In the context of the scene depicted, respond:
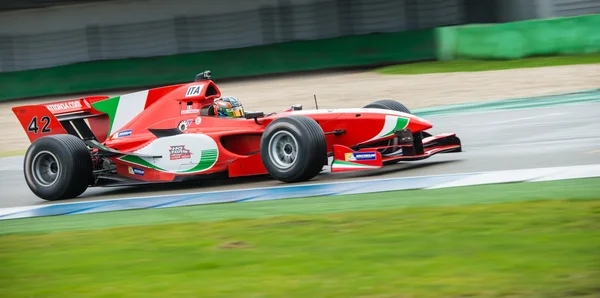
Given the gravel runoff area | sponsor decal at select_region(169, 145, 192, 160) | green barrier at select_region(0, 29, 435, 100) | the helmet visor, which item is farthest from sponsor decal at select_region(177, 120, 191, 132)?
green barrier at select_region(0, 29, 435, 100)

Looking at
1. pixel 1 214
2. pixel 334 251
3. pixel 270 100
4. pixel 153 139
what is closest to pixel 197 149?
pixel 153 139

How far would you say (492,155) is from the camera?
1117 cm

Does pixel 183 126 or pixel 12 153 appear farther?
pixel 12 153

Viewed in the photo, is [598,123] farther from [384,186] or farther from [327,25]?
[327,25]

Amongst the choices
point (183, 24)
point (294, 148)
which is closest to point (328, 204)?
point (294, 148)

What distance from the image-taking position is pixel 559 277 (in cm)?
550

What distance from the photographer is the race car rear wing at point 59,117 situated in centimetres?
1230

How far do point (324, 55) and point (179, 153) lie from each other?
64.8ft

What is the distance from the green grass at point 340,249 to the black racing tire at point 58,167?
1.89 m

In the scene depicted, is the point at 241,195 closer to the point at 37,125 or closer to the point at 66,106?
the point at 66,106

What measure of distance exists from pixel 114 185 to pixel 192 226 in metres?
3.51

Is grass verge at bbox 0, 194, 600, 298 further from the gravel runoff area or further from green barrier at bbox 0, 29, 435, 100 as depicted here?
green barrier at bbox 0, 29, 435, 100

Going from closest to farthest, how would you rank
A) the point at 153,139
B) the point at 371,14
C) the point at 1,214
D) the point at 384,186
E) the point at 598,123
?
the point at 384,186, the point at 1,214, the point at 153,139, the point at 598,123, the point at 371,14

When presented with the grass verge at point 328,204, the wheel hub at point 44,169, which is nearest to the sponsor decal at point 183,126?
the wheel hub at point 44,169
